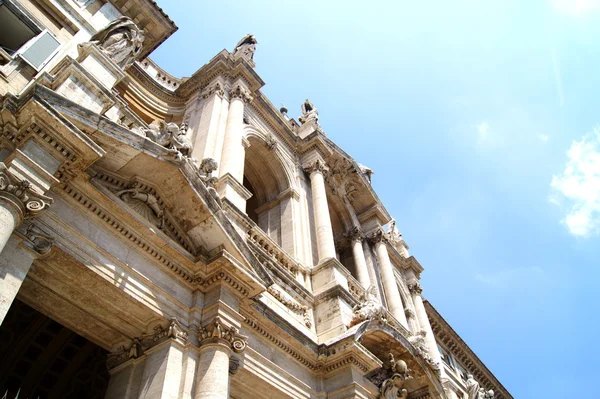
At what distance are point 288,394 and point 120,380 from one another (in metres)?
3.52

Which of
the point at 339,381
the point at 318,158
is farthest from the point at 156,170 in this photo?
the point at 318,158

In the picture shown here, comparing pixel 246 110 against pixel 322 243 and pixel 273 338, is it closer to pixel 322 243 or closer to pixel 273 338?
pixel 322 243

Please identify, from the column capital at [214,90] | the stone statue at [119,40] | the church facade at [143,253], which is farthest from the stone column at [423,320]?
the stone statue at [119,40]

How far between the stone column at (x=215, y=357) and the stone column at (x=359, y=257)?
9.05 m

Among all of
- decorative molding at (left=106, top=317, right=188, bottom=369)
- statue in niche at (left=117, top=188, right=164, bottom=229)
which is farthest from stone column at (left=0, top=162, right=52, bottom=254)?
decorative molding at (left=106, top=317, right=188, bottom=369)

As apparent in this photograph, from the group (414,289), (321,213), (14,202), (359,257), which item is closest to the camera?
(14,202)

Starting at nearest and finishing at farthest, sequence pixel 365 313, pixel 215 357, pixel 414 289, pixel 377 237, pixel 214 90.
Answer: pixel 215 357 → pixel 365 313 → pixel 214 90 → pixel 377 237 → pixel 414 289

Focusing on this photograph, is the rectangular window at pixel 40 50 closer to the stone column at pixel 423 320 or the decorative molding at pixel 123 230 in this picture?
the decorative molding at pixel 123 230

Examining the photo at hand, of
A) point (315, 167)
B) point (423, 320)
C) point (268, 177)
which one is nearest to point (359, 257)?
point (315, 167)

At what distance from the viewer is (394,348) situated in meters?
12.9

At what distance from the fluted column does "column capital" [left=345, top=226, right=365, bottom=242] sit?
668 centimetres

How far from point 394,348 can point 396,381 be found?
0.83 meters

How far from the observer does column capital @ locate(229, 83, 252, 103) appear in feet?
54.0

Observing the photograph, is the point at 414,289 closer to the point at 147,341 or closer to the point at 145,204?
the point at 145,204
